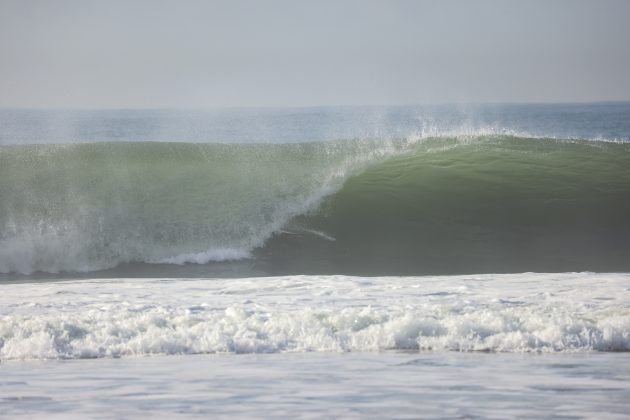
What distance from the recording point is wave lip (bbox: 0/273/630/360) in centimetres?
654

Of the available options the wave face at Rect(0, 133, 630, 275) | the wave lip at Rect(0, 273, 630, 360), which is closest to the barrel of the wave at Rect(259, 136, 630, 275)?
the wave face at Rect(0, 133, 630, 275)

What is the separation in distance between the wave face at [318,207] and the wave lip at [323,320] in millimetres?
2602

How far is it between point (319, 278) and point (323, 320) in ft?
7.19

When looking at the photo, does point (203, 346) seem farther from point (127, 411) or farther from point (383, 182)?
point (383, 182)

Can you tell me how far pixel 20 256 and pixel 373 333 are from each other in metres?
6.31

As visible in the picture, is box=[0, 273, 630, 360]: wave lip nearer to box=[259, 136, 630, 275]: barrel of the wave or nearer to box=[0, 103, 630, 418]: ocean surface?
box=[0, 103, 630, 418]: ocean surface

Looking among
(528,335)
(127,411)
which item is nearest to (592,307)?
(528,335)

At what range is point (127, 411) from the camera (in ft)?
15.8

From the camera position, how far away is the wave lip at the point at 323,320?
6539mm

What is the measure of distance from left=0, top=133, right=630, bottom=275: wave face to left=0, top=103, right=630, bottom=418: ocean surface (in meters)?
0.04

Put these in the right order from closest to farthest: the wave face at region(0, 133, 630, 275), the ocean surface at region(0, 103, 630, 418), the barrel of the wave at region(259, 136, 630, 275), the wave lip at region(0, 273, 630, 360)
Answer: the ocean surface at region(0, 103, 630, 418), the wave lip at region(0, 273, 630, 360), the barrel of the wave at region(259, 136, 630, 275), the wave face at region(0, 133, 630, 275)

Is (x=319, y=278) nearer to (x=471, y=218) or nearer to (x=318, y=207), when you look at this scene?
(x=318, y=207)

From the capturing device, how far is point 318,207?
13102 millimetres

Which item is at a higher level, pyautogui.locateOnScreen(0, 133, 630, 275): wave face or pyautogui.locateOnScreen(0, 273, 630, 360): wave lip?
pyautogui.locateOnScreen(0, 133, 630, 275): wave face
